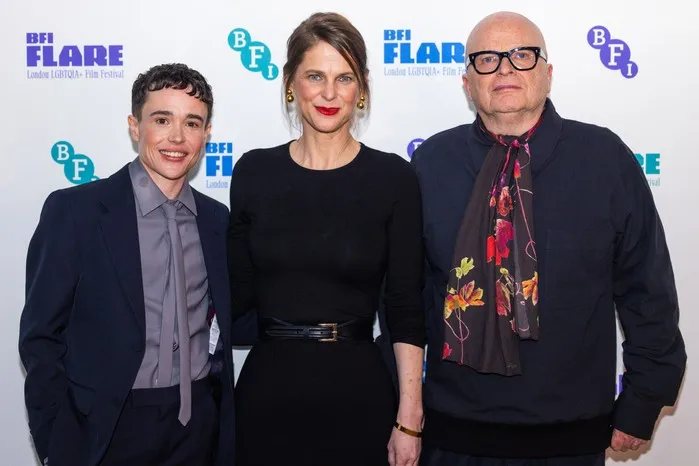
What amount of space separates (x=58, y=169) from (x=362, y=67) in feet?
5.02

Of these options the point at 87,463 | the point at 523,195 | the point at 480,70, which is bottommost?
the point at 87,463

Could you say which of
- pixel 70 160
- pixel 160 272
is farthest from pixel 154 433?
pixel 70 160

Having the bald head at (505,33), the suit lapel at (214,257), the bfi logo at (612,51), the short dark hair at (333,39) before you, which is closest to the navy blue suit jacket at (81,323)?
the suit lapel at (214,257)

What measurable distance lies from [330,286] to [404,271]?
23 cm

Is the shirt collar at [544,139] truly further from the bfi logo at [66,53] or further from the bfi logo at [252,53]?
the bfi logo at [66,53]

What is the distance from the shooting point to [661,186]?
9.46 ft

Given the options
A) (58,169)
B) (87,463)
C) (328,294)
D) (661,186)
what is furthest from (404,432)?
(58,169)

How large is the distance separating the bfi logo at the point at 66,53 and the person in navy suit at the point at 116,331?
3.38ft

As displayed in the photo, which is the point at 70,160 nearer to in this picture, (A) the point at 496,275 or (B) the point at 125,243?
(B) the point at 125,243

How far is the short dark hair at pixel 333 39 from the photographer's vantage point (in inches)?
81.6

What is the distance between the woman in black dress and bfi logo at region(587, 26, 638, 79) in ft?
4.01

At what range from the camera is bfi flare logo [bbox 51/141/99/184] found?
9.68ft

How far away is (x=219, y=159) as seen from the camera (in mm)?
2953

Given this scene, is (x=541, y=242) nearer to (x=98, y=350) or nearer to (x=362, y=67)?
(x=362, y=67)
